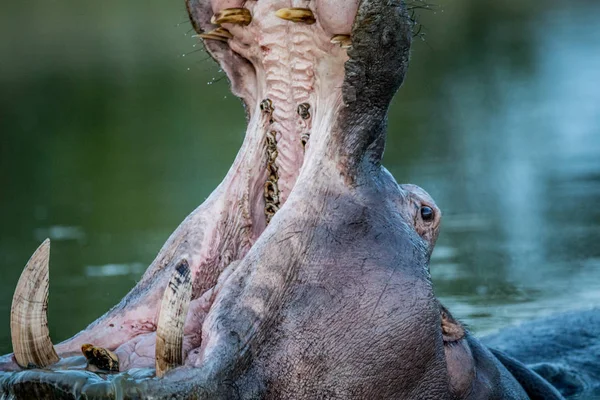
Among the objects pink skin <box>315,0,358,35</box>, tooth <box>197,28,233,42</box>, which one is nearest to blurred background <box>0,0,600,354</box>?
tooth <box>197,28,233,42</box>

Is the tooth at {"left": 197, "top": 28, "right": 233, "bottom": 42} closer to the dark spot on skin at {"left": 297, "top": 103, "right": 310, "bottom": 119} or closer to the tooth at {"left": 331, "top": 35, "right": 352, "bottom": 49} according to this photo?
the dark spot on skin at {"left": 297, "top": 103, "right": 310, "bottom": 119}

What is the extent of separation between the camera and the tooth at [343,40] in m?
2.80

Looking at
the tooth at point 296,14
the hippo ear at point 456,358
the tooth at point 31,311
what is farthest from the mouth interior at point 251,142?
the hippo ear at point 456,358

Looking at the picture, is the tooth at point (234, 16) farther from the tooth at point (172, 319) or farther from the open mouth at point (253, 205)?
the tooth at point (172, 319)

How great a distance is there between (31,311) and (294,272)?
1.96ft

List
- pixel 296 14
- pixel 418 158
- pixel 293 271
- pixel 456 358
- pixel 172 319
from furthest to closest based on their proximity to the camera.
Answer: pixel 418 158 < pixel 456 358 < pixel 296 14 < pixel 293 271 < pixel 172 319

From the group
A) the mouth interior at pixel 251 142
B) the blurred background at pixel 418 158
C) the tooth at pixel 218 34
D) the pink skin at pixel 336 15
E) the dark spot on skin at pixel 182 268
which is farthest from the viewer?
the blurred background at pixel 418 158

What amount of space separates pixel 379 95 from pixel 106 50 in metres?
18.1

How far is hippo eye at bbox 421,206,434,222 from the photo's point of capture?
10.6 ft

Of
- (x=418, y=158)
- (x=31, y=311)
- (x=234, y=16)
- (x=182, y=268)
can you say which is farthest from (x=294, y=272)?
(x=418, y=158)

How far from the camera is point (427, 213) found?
10.7 feet

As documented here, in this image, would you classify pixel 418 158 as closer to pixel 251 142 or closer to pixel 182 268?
pixel 251 142

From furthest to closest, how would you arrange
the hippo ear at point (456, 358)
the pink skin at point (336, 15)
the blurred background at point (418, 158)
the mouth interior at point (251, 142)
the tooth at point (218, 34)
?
the blurred background at point (418, 158) < the tooth at point (218, 34) < the hippo ear at point (456, 358) < the mouth interior at point (251, 142) < the pink skin at point (336, 15)

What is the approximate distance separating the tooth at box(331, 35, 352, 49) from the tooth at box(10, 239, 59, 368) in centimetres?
83
